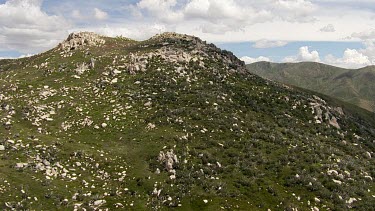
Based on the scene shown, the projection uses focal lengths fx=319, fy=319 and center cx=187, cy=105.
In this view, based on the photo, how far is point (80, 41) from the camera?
85.2 m

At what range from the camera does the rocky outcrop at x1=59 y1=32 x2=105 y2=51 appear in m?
83.5

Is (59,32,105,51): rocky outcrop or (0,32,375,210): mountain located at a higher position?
(59,32,105,51): rocky outcrop

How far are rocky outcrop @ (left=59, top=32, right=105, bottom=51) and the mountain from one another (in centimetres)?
107

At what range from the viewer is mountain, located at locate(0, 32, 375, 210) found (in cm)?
3697

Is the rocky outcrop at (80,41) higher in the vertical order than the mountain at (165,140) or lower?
higher

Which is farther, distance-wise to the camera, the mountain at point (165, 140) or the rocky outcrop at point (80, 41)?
the rocky outcrop at point (80, 41)

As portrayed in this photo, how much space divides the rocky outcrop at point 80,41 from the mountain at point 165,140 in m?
1.07

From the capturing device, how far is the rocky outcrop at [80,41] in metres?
83.5

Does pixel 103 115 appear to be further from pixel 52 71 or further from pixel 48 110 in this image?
pixel 52 71

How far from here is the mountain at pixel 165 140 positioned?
121ft

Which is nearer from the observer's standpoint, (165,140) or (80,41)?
(165,140)

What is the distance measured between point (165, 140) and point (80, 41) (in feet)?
165

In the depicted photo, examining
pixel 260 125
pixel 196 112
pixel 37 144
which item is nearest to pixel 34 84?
pixel 37 144

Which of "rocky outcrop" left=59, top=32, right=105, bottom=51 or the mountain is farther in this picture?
"rocky outcrop" left=59, top=32, right=105, bottom=51
